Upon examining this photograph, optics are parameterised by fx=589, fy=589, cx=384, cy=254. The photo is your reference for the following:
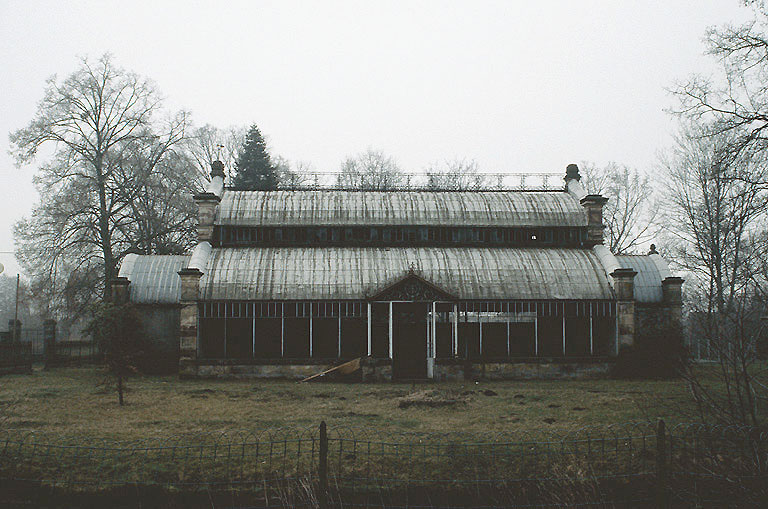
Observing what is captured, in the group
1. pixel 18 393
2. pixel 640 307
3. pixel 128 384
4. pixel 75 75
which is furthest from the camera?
pixel 75 75

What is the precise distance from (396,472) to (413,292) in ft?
48.5

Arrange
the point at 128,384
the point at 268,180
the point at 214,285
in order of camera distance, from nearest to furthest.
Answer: the point at 128,384 < the point at 214,285 < the point at 268,180

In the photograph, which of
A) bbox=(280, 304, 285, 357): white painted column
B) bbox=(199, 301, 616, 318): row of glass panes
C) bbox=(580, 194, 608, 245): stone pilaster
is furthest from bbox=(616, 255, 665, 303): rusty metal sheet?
bbox=(280, 304, 285, 357): white painted column

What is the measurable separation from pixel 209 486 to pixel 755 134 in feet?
52.8

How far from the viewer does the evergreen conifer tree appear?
55.2 m

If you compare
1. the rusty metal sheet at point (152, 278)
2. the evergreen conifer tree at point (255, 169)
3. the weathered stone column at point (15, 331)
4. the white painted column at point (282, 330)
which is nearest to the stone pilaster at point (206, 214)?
the rusty metal sheet at point (152, 278)

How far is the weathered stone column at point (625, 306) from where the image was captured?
26.2 m

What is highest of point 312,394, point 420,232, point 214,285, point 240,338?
point 420,232

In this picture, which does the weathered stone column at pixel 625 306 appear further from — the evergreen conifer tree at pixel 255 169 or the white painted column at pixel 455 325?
the evergreen conifer tree at pixel 255 169

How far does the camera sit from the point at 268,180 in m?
55.6

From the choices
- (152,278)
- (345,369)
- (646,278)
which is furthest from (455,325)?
(152,278)

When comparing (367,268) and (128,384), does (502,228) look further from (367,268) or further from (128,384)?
(128,384)

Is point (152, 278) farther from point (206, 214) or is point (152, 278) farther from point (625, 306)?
point (625, 306)

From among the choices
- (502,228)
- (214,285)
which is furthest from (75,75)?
(502,228)
